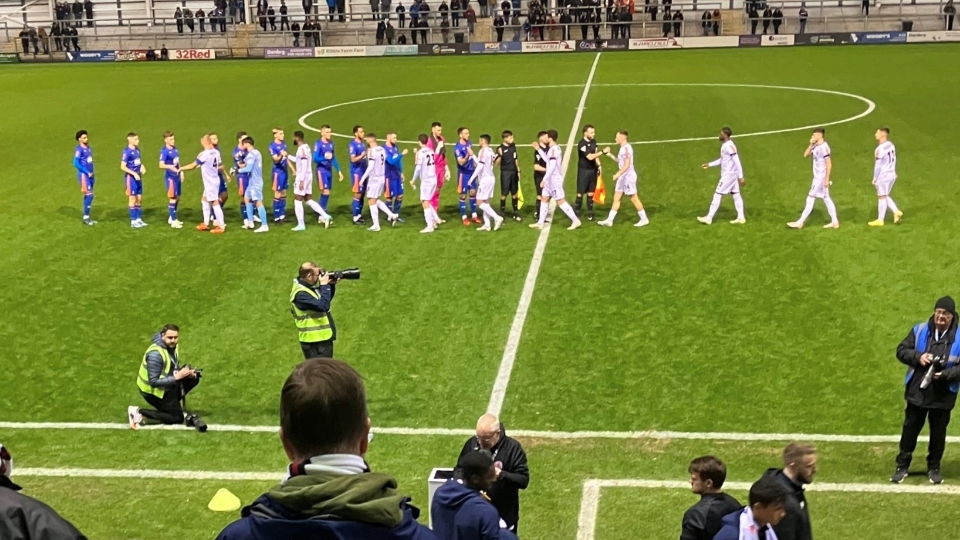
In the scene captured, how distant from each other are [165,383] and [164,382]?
0.7 inches

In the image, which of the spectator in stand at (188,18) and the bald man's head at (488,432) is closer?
the bald man's head at (488,432)

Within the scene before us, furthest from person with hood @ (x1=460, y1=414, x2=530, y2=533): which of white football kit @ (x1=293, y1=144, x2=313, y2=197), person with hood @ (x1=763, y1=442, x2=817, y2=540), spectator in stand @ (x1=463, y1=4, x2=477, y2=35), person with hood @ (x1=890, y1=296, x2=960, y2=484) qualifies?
spectator in stand @ (x1=463, y1=4, x2=477, y2=35)

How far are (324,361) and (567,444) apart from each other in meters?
9.01

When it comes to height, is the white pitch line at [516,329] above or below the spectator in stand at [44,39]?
below

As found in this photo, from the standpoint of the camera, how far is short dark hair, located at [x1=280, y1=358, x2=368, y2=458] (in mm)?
3355

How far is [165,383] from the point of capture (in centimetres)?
1228

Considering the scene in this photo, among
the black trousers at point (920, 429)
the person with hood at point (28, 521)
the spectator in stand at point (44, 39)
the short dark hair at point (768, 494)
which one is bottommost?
the black trousers at point (920, 429)

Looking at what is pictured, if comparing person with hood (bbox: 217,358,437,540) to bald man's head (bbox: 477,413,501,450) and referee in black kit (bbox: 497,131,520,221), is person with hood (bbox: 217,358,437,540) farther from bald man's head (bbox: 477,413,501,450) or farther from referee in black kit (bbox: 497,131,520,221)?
referee in black kit (bbox: 497,131,520,221)

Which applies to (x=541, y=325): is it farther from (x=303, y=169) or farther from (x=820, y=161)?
(x=303, y=169)

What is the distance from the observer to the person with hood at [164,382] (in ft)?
40.2

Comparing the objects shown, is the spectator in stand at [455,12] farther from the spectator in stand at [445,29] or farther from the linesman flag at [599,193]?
the linesman flag at [599,193]

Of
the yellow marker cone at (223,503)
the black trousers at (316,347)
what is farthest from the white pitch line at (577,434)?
the yellow marker cone at (223,503)

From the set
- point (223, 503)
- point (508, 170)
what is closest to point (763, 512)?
point (223, 503)

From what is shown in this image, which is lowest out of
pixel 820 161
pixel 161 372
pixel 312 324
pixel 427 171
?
pixel 161 372
